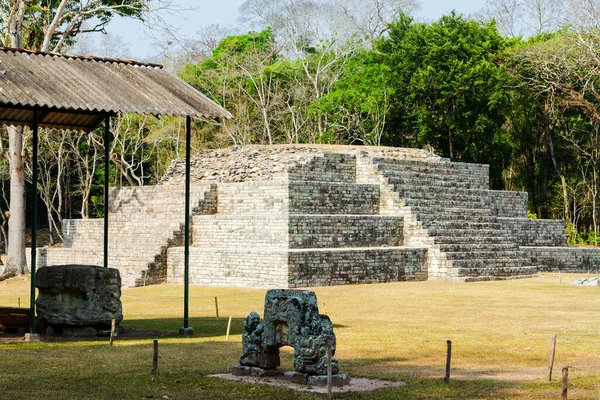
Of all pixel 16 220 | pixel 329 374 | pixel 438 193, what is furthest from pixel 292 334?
pixel 438 193

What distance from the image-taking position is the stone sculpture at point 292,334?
9.72 m

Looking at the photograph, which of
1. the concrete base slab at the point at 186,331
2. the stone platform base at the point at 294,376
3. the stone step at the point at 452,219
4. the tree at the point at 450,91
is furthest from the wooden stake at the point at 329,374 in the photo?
the tree at the point at 450,91

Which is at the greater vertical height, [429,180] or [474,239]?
[429,180]

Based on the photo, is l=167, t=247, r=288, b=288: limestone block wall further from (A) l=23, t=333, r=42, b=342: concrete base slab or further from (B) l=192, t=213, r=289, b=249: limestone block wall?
(A) l=23, t=333, r=42, b=342: concrete base slab

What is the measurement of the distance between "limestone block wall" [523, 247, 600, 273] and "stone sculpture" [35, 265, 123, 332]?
2166 cm

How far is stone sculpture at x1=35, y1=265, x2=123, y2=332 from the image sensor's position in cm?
1426

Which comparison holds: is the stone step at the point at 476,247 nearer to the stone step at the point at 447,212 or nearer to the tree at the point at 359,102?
the stone step at the point at 447,212

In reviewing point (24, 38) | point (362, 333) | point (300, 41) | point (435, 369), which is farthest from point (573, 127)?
point (435, 369)

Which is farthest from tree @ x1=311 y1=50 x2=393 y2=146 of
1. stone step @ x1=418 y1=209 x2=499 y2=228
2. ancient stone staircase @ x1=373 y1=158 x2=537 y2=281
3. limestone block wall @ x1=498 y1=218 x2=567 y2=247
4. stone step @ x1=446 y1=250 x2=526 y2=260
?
stone step @ x1=446 y1=250 x2=526 y2=260

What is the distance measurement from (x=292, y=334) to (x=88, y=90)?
6.00m

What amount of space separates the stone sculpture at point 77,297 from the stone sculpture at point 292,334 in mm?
4502

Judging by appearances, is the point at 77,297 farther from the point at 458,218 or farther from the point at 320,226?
the point at 458,218

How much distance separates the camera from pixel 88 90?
14.2m

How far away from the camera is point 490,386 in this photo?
9891mm
